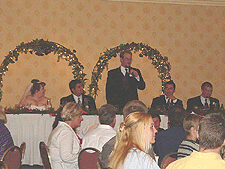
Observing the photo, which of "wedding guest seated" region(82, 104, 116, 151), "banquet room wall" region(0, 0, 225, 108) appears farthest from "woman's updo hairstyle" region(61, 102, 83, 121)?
"banquet room wall" region(0, 0, 225, 108)

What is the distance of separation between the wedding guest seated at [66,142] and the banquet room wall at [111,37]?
189 inches

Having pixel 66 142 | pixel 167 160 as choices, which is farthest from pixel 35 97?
pixel 167 160

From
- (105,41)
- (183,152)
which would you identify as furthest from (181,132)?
(105,41)

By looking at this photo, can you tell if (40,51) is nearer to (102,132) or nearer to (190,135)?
(102,132)

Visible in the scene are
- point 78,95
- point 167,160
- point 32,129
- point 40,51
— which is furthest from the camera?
point 40,51

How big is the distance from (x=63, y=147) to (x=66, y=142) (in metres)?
0.06

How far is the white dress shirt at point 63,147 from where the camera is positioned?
3.43 metres

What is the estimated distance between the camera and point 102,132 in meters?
3.34

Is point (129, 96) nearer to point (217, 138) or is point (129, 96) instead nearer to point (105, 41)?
point (105, 41)

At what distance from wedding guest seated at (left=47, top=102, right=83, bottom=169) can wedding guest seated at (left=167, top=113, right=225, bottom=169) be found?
69.6 inches

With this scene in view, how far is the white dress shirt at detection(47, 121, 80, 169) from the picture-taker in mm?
3434

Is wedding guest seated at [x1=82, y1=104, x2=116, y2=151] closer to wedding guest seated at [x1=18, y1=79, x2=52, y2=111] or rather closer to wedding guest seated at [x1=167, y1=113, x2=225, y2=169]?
wedding guest seated at [x1=167, y1=113, x2=225, y2=169]

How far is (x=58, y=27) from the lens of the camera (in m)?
8.44

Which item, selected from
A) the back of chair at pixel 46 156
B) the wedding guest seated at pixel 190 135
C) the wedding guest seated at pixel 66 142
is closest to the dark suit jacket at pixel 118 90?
the wedding guest seated at pixel 66 142
